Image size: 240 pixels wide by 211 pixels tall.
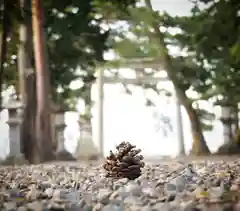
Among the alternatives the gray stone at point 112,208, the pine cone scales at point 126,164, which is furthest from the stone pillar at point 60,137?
the gray stone at point 112,208

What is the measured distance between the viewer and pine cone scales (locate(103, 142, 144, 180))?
41.4 inches

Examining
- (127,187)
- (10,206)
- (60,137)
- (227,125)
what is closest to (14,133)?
(60,137)

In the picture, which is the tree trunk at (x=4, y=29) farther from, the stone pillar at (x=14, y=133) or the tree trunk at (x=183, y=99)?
the tree trunk at (x=183, y=99)

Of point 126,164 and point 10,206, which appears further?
point 126,164

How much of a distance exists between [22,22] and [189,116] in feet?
1.80

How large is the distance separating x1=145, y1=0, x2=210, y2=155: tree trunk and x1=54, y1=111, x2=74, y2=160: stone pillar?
1.08 ft

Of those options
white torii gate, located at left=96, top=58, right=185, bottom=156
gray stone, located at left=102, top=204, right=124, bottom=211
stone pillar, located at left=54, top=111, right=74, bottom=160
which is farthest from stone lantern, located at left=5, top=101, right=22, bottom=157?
gray stone, located at left=102, top=204, right=124, bottom=211

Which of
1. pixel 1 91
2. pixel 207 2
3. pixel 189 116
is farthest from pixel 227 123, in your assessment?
pixel 1 91

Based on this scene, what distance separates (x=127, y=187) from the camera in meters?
0.94

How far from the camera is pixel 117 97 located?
3.73 feet

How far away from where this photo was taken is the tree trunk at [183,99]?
3.59 feet

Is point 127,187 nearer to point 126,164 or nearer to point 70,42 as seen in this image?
point 126,164

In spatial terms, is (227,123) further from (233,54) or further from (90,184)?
(90,184)

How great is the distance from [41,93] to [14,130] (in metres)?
0.13
